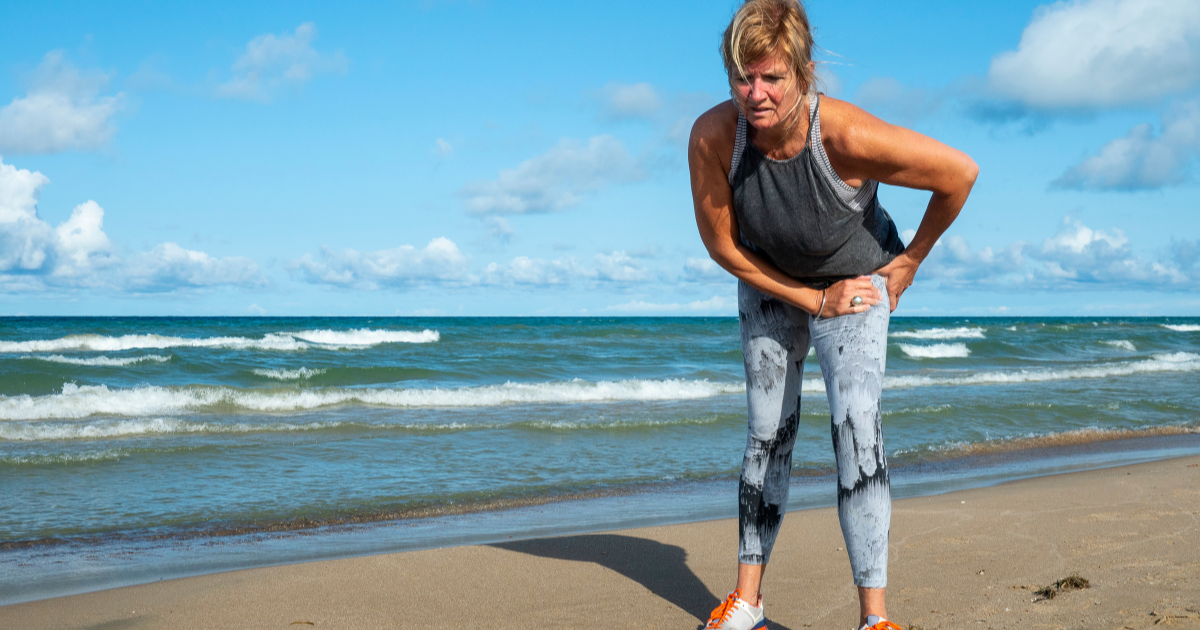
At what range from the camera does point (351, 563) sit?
12.7 feet

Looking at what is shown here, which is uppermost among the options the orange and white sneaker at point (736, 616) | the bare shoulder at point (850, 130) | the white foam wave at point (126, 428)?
the bare shoulder at point (850, 130)

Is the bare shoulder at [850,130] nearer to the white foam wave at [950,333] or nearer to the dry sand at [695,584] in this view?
the dry sand at [695,584]

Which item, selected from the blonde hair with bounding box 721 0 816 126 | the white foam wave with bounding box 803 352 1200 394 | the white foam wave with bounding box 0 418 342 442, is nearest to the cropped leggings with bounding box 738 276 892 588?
the blonde hair with bounding box 721 0 816 126

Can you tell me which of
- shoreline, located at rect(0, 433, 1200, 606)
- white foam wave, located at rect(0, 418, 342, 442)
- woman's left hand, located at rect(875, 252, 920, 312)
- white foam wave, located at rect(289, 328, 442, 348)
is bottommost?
shoreline, located at rect(0, 433, 1200, 606)

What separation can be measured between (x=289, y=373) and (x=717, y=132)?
50.1ft

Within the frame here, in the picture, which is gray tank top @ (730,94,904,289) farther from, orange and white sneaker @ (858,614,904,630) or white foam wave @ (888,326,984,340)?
white foam wave @ (888,326,984,340)

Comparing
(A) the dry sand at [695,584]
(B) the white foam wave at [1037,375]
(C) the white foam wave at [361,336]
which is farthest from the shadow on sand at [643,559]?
(C) the white foam wave at [361,336]

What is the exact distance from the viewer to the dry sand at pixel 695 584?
3.01 meters

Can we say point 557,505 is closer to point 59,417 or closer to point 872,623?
point 872,623

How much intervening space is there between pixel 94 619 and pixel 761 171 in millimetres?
2987

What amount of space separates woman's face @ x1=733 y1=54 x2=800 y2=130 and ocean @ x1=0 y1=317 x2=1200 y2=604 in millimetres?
3202

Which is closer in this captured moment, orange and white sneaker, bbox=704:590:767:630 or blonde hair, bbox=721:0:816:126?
blonde hair, bbox=721:0:816:126

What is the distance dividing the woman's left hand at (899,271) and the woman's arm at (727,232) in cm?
13

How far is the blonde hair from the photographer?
2045 millimetres
